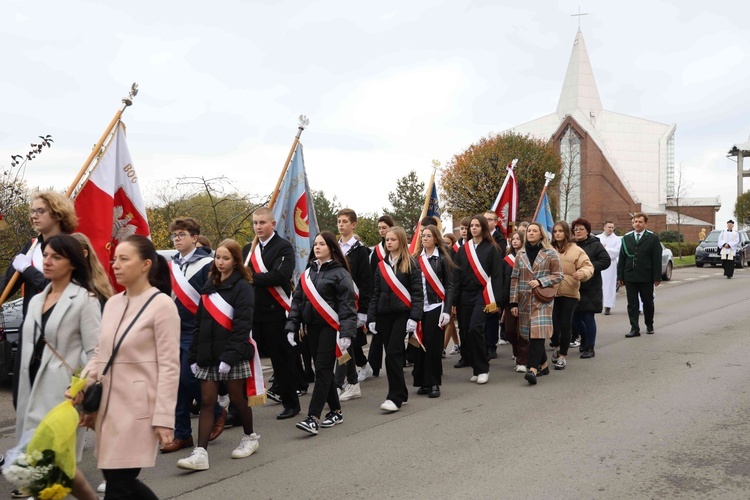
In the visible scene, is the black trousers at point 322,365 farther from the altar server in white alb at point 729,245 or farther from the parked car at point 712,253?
the parked car at point 712,253

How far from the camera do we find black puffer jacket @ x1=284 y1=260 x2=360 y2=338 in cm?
632

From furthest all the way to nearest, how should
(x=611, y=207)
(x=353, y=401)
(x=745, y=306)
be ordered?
(x=611, y=207), (x=745, y=306), (x=353, y=401)

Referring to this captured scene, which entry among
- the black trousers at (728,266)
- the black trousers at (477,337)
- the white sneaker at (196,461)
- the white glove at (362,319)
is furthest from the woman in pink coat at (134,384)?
the black trousers at (728,266)

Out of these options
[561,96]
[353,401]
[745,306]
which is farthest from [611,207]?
[353,401]

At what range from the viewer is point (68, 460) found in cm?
342

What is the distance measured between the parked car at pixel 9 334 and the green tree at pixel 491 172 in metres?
30.0

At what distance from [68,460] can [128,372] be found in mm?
495

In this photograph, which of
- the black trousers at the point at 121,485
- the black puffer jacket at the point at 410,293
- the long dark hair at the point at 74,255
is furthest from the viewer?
the black puffer jacket at the point at 410,293

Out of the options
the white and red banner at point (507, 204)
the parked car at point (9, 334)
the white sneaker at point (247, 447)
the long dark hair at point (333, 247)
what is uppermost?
the white and red banner at point (507, 204)

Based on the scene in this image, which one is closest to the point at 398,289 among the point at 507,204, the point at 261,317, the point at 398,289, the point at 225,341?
the point at 398,289

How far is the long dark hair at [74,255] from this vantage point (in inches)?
166

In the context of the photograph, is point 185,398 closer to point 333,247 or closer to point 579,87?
point 333,247

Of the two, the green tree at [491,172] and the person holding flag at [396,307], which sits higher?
the green tree at [491,172]

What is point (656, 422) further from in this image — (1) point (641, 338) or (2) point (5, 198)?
(2) point (5, 198)
